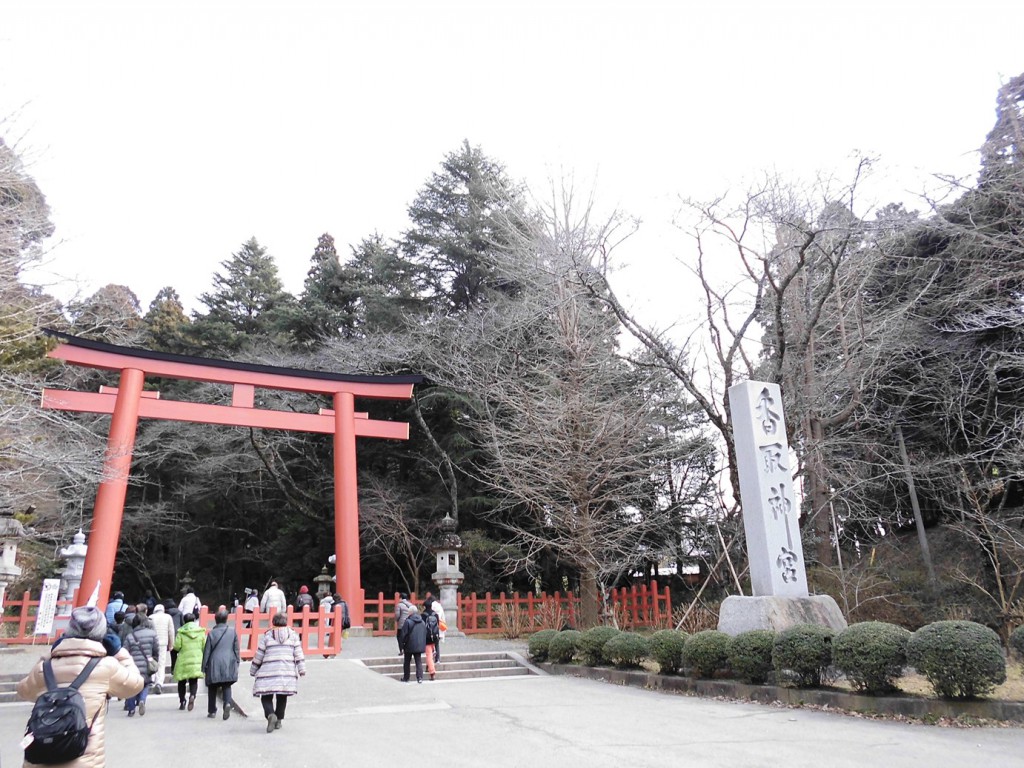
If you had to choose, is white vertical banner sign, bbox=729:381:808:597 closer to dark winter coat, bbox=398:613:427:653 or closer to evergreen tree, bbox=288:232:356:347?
dark winter coat, bbox=398:613:427:653

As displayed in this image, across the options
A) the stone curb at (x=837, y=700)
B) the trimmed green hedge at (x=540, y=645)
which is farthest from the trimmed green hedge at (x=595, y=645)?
the trimmed green hedge at (x=540, y=645)

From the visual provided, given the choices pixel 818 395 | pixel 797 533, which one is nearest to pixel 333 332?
pixel 818 395

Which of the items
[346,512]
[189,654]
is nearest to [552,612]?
[346,512]

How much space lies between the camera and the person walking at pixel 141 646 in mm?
7824

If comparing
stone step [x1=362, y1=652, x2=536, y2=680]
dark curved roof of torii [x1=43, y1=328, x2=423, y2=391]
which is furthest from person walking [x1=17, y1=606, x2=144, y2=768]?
dark curved roof of torii [x1=43, y1=328, x2=423, y2=391]

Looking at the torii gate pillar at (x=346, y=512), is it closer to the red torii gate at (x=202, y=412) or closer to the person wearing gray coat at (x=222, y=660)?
the red torii gate at (x=202, y=412)

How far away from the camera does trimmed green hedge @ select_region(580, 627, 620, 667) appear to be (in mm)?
10688

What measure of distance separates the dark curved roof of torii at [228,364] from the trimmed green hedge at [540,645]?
8.97 meters

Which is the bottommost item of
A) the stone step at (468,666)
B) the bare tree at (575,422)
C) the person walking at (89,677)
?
the stone step at (468,666)

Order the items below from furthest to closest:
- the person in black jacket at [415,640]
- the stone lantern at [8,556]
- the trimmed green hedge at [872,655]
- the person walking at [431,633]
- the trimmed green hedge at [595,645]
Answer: the stone lantern at [8,556]
the person walking at [431,633]
the trimmed green hedge at [595,645]
the person in black jacket at [415,640]
the trimmed green hedge at [872,655]

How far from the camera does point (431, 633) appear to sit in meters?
11.2

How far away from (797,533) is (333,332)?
72.9 feet

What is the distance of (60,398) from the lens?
47.9 ft

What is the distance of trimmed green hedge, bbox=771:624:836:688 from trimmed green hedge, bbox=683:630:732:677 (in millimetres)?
738
